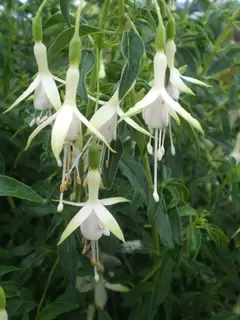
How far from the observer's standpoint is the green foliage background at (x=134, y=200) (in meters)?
0.71

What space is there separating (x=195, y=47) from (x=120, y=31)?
1.49 ft

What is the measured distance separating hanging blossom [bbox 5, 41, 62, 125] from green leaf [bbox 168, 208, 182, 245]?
8.9 inches

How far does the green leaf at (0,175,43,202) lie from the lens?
2.01 feet

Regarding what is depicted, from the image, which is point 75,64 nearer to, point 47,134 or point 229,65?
point 47,134

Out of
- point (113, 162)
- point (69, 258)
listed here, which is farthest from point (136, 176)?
point (69, 258)

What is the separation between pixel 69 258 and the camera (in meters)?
0.78

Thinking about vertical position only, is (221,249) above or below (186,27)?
below

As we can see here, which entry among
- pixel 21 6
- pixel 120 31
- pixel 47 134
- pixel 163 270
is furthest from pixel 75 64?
pixel 21 6

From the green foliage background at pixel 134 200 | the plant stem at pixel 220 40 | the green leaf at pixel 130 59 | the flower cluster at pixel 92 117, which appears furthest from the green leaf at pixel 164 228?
the plant stem at pixel 220 40

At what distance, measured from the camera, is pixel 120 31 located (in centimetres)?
64

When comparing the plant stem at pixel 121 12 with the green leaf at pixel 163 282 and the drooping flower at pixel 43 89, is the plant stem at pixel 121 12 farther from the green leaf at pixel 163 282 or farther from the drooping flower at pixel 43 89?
the green leaf at pixel 163 282

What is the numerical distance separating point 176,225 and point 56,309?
0.19 meters

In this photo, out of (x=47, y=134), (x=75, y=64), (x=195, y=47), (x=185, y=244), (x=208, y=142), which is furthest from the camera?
(x=208, y=142)

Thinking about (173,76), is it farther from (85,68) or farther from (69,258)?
(69,258)
